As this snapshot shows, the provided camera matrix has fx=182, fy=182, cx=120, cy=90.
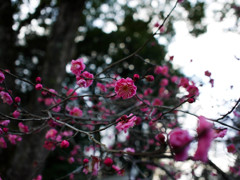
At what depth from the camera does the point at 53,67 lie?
349 centimetres

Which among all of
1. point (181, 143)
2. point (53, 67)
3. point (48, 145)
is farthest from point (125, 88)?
point (53, 67)

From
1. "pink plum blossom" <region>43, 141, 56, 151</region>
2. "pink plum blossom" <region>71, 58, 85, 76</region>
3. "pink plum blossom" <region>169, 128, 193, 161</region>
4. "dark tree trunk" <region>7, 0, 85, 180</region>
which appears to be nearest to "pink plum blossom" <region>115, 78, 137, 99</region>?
"pink plum blossom" <region>71, 58, 85, 76</region>

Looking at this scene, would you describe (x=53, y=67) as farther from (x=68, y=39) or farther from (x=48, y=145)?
(x=48, y=145)

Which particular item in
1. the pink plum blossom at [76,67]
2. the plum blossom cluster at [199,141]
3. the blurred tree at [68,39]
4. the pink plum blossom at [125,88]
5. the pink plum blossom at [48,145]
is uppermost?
the blurred tree at [68,39]

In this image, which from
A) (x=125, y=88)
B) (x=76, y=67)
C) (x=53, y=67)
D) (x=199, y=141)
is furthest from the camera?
(x=53, y=67)

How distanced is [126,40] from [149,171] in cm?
446

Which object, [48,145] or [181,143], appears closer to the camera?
[181,143]

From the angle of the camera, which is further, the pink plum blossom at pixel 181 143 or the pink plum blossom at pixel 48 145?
the pink plum blossom at pixel 48 145

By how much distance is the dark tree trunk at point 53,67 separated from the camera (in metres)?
2.98

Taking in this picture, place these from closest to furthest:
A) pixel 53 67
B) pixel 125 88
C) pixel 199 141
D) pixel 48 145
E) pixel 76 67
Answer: pixel 199 141, pixel 125 88, pixel 76 67, pixel 48 145, pixel 53 67

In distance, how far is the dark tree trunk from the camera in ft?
9.79

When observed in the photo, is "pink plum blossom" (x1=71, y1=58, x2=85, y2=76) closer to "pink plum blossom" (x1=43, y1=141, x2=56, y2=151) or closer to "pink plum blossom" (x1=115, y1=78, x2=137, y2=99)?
"pink plum blossom" (x1=115, y1=78, x2=137, y2=99)

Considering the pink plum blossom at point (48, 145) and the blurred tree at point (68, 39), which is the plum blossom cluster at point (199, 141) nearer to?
the pink plum blossom at point (48, 145)

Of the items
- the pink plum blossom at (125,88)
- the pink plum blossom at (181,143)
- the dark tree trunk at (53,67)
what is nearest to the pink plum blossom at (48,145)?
the pink plum blossom at (125,88)
